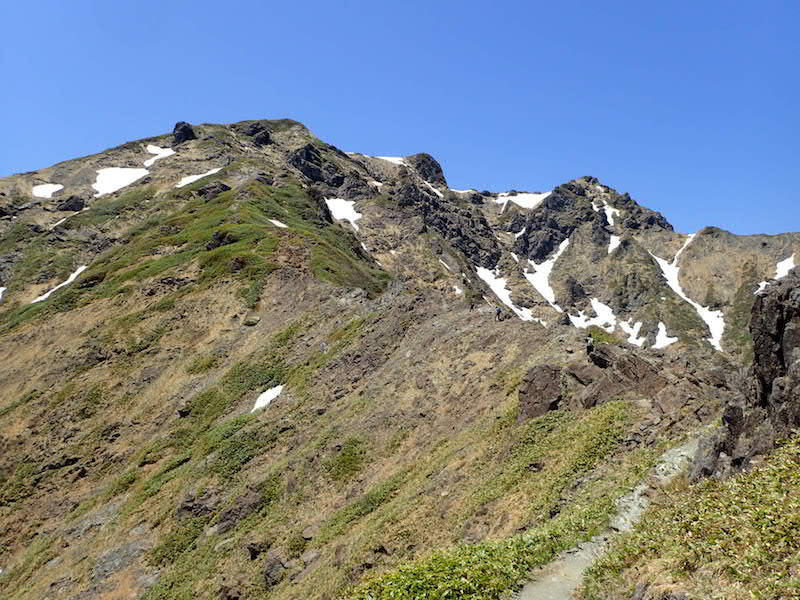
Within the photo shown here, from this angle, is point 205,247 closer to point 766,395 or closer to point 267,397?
point 267,397

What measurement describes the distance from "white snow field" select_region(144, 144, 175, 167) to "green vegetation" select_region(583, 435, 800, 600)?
185m

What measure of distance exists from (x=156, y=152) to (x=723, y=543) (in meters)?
202

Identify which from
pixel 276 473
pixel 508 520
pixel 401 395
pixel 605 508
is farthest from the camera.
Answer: pixel 401 395

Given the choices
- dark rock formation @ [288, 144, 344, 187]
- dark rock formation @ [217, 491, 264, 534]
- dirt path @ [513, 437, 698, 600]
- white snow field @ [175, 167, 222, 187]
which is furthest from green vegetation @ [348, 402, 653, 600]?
dark rock formation @ [288, 144, 344, 187]

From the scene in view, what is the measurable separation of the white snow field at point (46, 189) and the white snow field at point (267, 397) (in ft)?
473

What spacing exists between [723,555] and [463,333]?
25.1 meters

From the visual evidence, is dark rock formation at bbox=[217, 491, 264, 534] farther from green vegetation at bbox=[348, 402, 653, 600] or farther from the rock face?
the rock face

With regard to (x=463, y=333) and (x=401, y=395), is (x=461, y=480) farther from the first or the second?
(x=463, y=333)

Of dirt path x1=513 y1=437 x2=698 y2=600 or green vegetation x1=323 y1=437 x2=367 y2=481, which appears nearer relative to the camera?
dirt path x1=513 y1=437 x2=698 y2=600

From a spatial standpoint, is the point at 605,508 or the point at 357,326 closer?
the point at 605,508

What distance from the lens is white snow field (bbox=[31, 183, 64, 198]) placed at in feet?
499

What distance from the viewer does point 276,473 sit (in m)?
29.0

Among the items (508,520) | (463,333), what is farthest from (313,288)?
(508,520)

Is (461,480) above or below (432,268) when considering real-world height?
below
